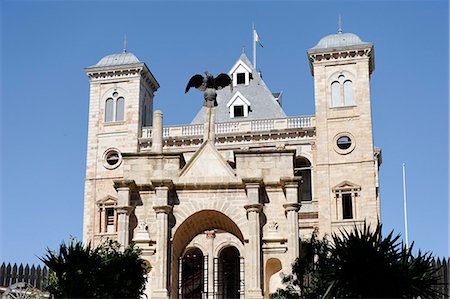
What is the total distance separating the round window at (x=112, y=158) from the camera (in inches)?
2035

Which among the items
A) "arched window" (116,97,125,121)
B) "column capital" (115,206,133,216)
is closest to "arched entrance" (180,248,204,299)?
"column capital" (115,206,133,216)

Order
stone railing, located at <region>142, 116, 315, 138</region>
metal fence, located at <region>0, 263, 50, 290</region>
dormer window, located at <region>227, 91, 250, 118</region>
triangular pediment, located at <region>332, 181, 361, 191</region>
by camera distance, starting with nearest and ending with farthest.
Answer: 1. metal fence, located at <region>0, 263, 50, 290</region>
2. triangular pediment, located at <region>332, 181, 361, 191</region>
3. stone railing, located at <region>142, 116, 315, 138</region>
4. dormer window, located at <region>227, 91, 250, 118</region>

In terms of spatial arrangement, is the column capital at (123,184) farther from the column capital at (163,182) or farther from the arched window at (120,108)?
the arched window at (120,108)

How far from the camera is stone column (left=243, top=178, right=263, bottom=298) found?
21938mm

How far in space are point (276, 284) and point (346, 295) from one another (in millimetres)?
8625

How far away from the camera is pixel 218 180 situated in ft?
76.3

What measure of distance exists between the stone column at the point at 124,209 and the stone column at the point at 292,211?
487 centimetres

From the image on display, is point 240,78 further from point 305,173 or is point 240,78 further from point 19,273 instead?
point 19,273

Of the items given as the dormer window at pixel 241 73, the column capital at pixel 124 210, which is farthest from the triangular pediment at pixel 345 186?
the column capital at pixel 124 210

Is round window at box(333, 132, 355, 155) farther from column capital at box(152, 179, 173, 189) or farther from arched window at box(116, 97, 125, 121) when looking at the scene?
column capital at box(152, 179, 173, 189)

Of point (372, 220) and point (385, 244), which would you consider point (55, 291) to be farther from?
point (372, 220)

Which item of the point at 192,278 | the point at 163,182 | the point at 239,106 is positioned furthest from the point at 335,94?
the point at 163,182

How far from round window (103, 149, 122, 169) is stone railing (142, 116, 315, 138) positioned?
12.5ft

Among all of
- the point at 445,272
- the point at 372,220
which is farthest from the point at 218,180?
the point at 372,220
